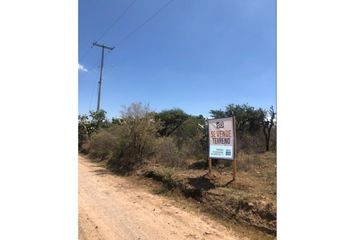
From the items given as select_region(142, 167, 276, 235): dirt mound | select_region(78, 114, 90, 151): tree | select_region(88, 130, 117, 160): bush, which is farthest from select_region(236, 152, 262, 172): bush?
select_region(78, 114, 90, 151): tree

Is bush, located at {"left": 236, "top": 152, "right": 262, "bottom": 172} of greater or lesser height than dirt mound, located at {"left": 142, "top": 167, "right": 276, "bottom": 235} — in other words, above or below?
above

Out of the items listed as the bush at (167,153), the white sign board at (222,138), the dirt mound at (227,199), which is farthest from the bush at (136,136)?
the white sign board at (222,138)

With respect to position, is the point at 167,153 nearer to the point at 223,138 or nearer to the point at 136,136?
the point at 136,136

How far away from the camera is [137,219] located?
4824 mm

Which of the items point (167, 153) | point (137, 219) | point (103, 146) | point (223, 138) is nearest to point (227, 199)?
point (137, 219)

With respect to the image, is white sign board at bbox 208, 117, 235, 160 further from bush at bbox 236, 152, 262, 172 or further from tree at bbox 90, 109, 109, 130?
tree at bbox 90, 109, 109, 130

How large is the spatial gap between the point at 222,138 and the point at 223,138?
0.13 feet

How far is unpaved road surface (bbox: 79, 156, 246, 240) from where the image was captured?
4.15 meters

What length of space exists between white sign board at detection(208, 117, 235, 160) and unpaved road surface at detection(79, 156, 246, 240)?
76.7 inches

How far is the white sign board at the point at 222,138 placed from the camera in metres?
7.11
